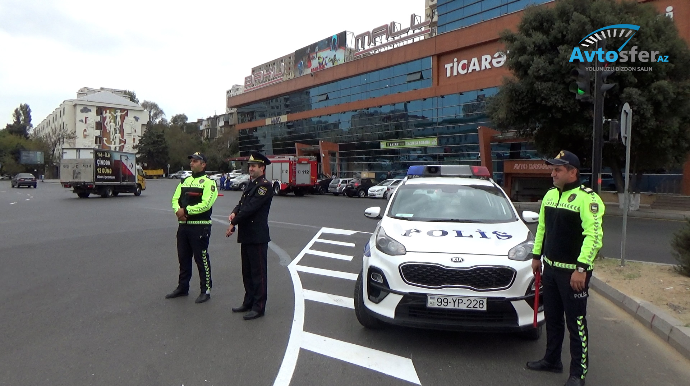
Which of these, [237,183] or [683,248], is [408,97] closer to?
[237,183]

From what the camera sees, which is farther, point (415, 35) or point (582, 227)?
point (415, 35)

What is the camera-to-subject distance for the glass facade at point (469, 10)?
36.3 metres

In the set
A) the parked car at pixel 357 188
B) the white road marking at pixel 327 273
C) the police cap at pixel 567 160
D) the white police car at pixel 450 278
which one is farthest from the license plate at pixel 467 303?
the parked car at pixel 357 188

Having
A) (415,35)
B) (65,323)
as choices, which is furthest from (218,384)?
(415,35)

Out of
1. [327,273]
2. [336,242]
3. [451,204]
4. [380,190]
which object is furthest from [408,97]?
[451,204]

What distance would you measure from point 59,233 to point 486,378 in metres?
12.2

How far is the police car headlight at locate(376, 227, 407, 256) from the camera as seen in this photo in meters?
4.59

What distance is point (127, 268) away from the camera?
326 inches

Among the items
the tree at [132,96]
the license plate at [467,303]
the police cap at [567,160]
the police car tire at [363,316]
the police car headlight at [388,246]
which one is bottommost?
the police car tire at [363,316]

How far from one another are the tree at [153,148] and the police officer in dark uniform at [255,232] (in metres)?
89.5

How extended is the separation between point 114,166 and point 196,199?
27333 millimetres

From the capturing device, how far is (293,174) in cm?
3478

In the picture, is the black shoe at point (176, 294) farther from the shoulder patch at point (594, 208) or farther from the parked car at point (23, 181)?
the parked car at point (23, 181)

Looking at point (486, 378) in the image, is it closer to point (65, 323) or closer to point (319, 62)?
point (65, 323)
